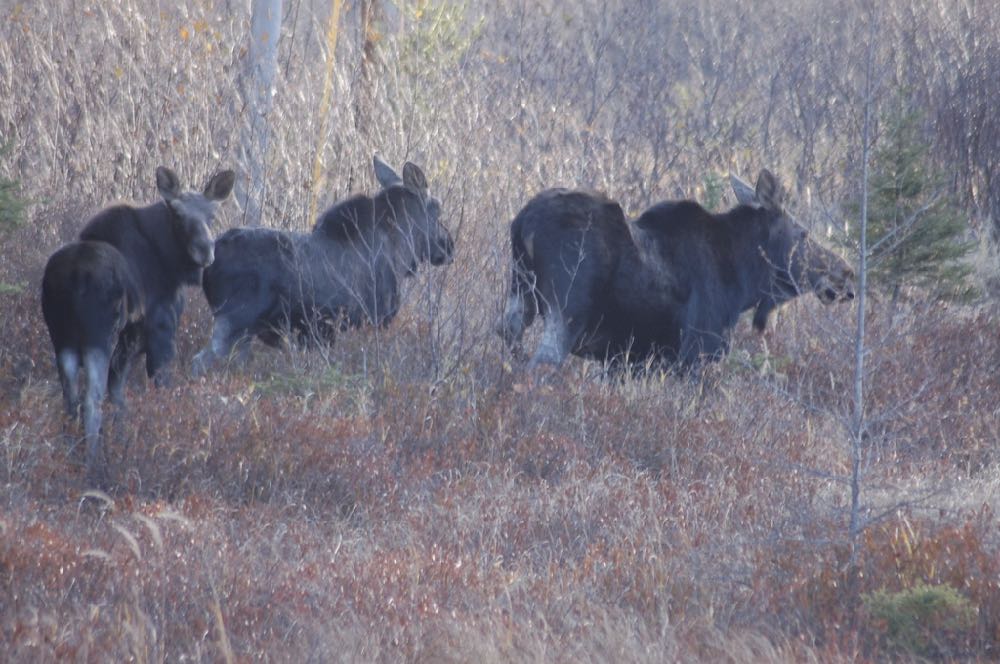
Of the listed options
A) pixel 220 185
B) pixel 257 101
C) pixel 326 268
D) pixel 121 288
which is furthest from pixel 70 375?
pixel 257 101

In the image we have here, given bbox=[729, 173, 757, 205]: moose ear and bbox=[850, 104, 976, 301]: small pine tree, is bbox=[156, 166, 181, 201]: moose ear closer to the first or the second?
bbox=[729, 173, 757, 205]: moose ear

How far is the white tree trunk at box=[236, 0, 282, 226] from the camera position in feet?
43.7

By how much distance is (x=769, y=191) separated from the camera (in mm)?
10898

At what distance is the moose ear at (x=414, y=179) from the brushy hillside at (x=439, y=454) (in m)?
0.55

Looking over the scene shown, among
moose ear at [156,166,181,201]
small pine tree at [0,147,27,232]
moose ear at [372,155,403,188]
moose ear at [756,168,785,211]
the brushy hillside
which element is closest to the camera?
the brushy hillside

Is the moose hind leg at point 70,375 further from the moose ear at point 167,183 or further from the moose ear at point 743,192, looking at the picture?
the moose ear at point 743,192

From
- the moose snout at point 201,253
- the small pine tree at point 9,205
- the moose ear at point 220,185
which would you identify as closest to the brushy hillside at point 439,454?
the small pine tree at point 9,205

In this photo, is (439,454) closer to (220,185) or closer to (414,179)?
(220,185)

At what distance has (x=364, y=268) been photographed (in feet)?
34.8

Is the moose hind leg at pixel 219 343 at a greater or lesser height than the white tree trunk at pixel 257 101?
lesser

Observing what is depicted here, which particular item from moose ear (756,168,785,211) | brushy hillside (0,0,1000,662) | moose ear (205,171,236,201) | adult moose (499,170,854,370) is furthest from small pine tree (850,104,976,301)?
moose ear (205,171,236,201)

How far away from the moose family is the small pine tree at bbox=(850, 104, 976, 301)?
46.7 inches

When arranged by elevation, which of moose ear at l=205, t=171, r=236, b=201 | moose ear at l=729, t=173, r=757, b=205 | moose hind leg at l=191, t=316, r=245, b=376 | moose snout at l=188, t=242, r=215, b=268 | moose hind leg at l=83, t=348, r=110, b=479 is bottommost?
moose hind leg at l=191, t=316, r=245, b=376

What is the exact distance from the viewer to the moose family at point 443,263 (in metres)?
9.14
